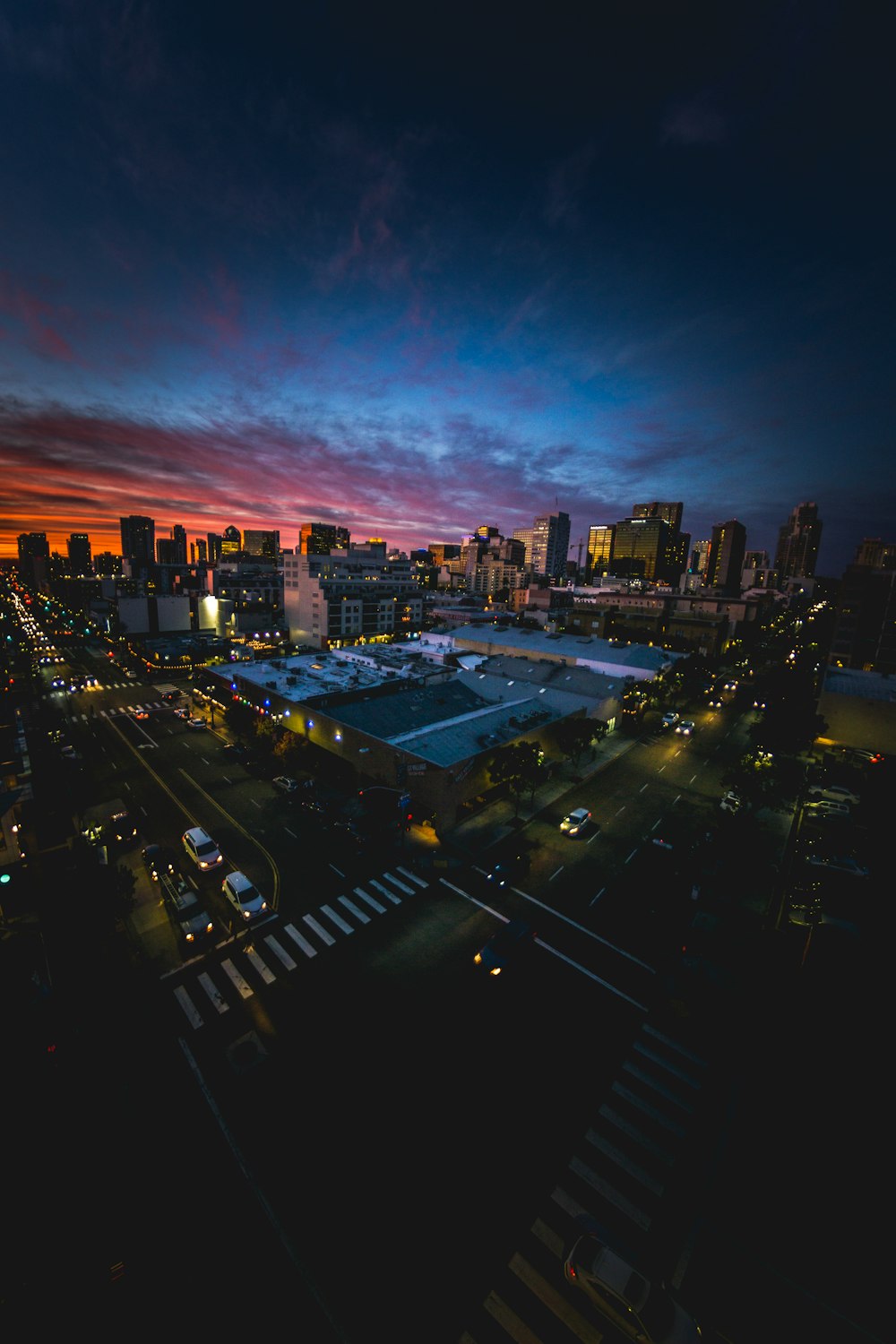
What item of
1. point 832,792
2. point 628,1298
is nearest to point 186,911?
point 628,1298

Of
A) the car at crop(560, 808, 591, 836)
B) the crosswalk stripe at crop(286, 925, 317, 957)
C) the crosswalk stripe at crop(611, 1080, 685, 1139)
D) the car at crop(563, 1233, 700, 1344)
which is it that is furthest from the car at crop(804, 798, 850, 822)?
the crosswalk stripe at crop(286, 925, 317, 957)

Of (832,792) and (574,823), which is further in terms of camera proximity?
(832,792)

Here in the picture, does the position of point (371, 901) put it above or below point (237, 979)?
above

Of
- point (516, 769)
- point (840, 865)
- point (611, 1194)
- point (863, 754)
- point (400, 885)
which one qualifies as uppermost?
point (516, 769)

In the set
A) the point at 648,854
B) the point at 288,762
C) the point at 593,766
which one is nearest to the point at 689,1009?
the point at 648,854

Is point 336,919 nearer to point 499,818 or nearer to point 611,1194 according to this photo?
point 499,818

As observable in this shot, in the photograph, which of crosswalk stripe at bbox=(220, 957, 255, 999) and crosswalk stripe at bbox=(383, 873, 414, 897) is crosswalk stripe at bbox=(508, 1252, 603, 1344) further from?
crosswalk stripe at bbox=(383, 873, 414, 897)

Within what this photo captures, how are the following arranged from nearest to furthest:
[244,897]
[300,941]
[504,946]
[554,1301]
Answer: [554,1301] → [504,946] → [300,941] → [244,897]
